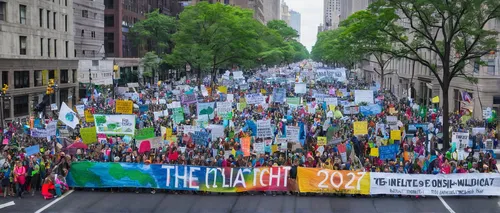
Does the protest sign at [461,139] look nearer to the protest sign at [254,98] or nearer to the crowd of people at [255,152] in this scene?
the crowd of people at [255,152]

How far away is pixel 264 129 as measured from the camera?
86.7 feet

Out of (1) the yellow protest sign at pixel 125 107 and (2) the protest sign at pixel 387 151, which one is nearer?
(2) the protest sign at pixel 387 151

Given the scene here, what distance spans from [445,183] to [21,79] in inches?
1571

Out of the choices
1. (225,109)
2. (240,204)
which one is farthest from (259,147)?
(225,109)

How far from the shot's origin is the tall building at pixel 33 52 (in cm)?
4691

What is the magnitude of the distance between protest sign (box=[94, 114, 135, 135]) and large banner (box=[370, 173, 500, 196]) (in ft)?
37.3

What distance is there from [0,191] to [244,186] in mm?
8966

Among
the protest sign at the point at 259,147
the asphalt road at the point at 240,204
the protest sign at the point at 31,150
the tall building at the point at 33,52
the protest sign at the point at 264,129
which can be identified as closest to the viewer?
the asphalt road at the point at 240,204

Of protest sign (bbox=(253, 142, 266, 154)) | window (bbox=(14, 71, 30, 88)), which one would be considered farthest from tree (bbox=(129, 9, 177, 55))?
protest sign (bbox=(253, 142, 266, 154))

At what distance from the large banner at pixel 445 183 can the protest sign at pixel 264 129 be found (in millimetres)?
6903

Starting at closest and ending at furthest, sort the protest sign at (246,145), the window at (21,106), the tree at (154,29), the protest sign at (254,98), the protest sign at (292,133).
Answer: the protest sign at (246,145), the protest sign at (292,133), the protest sign at (254,98), the window at (21,106), the tree at (154,29)

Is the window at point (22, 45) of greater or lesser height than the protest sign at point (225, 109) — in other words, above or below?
above

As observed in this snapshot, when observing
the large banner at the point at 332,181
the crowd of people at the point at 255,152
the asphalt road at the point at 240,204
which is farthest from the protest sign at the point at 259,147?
the large banner at the point at 332,181

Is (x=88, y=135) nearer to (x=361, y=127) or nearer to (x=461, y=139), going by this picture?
(x=361, y=127)
